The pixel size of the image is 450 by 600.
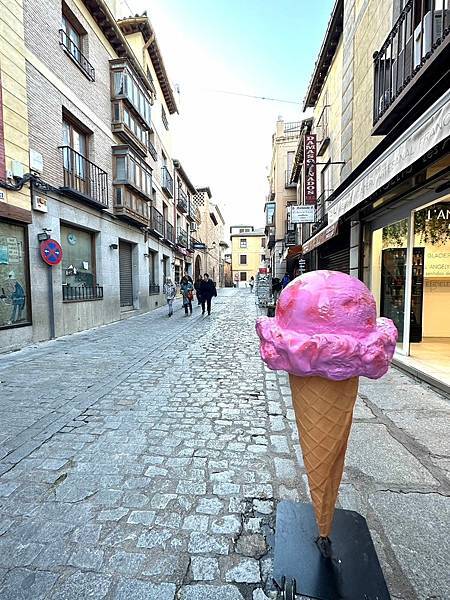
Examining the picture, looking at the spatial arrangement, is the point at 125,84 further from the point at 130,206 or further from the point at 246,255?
the point at 246,255

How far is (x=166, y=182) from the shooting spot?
2084cm

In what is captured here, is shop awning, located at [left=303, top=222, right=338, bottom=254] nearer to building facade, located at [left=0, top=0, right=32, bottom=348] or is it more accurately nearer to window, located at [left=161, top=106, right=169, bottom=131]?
building facade, located at [left=0, top=0, right=32, bottom=348]

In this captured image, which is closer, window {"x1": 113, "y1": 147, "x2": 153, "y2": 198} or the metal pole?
the metal pole

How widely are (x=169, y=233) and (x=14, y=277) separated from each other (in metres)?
15.2

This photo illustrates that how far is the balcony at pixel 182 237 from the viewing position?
2569 centimetres

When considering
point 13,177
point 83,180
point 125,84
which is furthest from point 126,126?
point 13,177

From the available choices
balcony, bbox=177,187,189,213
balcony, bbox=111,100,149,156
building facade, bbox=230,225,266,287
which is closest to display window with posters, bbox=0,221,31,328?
balcony, bbox=111,100,149,156

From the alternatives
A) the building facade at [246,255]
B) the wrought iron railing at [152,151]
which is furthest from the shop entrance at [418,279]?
the building facade at [246,255]

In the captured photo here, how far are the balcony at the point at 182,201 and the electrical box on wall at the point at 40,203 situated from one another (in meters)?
17.3

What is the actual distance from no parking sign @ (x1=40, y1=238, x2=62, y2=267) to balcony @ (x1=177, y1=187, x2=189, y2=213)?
1753 cm

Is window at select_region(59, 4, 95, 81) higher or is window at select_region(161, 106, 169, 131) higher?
window at select_region(161, 106, 169, 131)

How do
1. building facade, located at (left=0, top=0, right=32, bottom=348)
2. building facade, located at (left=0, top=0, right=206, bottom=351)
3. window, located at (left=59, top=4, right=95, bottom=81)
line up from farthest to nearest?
1. window, located at (left=59, top=4, right=95, bottom=81)
2. building facade, located at (left=0, top=0, right=206, bottom=351)
3. building facade, located at (left=0, top=0, right=32, bottom=348)

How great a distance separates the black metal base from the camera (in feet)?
4.44

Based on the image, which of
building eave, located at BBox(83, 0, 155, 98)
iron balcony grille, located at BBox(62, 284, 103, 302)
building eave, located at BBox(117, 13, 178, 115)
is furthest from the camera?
building eave, located at BBox(117, 13, 178, 115)
